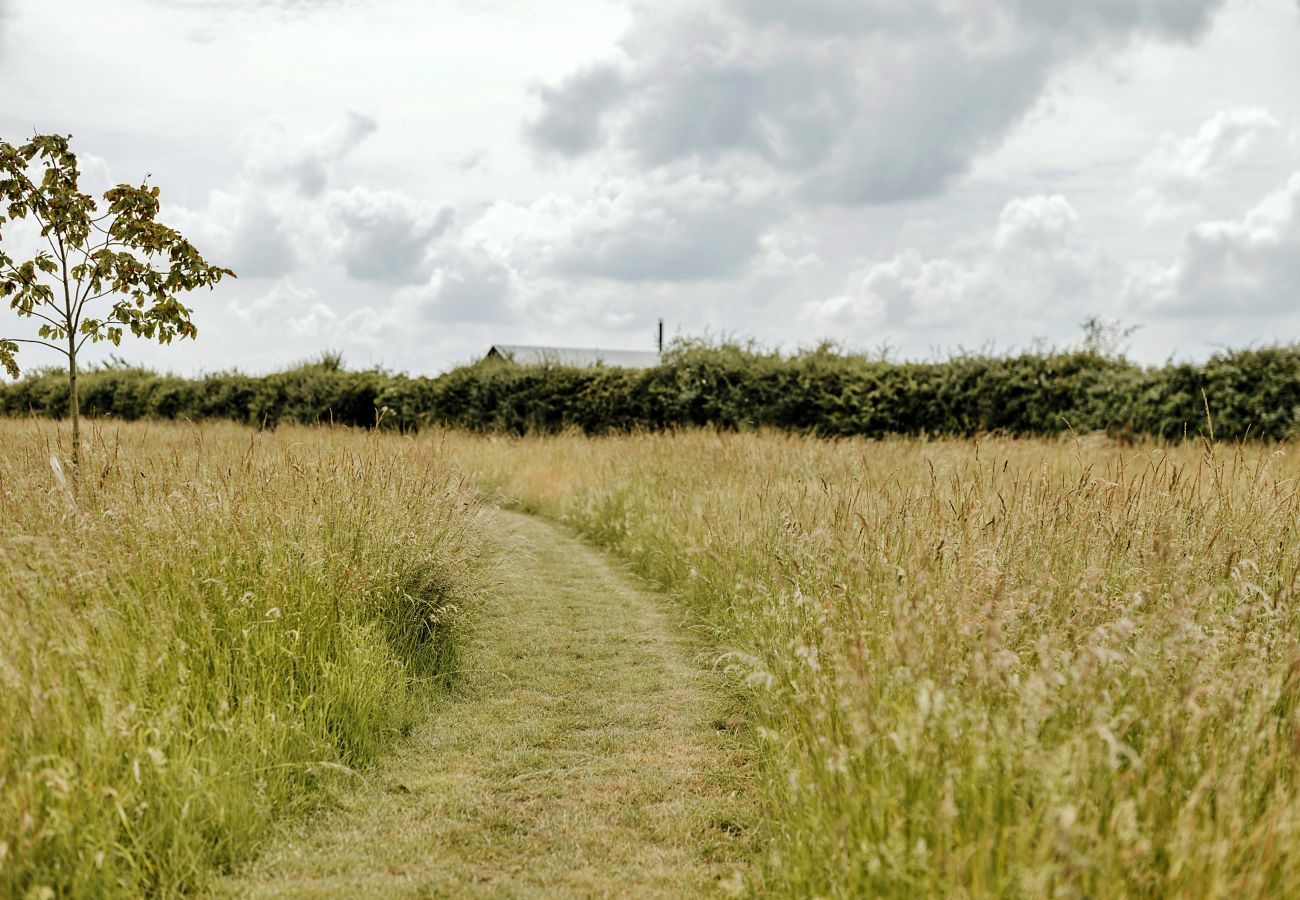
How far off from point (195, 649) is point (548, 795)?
196 cm

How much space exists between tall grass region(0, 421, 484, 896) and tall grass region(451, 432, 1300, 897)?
2.33 m

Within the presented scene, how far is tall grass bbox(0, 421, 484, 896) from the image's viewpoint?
3.54 metres

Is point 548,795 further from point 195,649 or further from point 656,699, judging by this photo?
point 195,649

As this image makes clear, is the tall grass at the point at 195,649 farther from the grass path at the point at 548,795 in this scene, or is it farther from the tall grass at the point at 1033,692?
the tall grass at the point at 1033,692

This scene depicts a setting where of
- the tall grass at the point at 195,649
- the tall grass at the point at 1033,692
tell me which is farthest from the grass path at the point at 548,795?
the tall grass at the point at 1033,692

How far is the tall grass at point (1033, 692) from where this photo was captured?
266 centimetres

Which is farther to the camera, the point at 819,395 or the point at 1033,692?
the point at 819,395

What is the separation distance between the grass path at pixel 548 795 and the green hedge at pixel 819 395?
886 centimetres

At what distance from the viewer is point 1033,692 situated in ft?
9.73

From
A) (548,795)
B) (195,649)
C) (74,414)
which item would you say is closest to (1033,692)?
(548,795)

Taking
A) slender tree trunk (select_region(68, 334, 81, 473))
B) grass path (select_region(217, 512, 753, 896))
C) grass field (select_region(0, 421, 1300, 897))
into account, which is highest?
slender tree trunk (select_region(68, 334, 81, 473))

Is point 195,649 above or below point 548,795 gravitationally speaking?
above

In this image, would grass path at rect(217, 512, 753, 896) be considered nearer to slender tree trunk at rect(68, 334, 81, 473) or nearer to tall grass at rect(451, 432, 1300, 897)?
tall grass at rect(451, 432, 1300, 897)

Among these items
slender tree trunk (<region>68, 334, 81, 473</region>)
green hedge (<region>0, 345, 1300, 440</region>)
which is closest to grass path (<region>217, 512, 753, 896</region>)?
slender tree trunk (<region>68, 334, 81, 473</region>)
